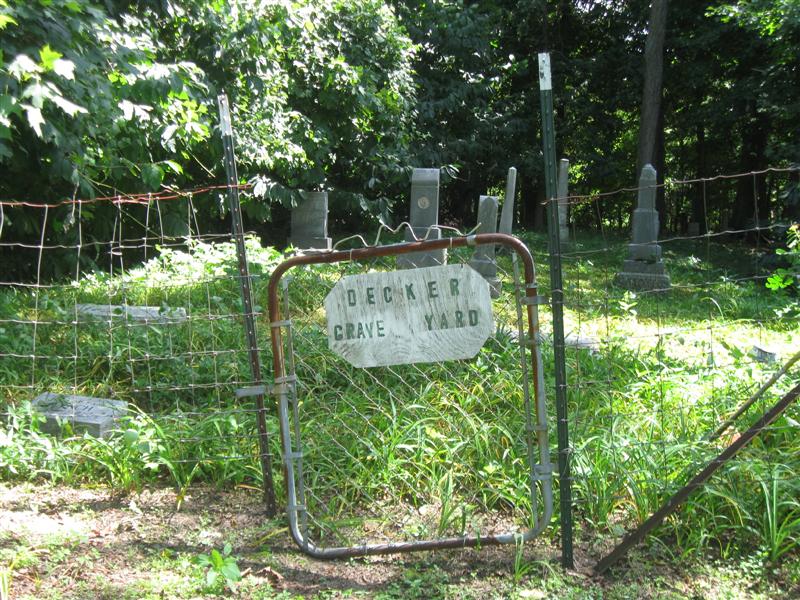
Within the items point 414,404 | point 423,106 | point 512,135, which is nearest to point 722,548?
point 414,404

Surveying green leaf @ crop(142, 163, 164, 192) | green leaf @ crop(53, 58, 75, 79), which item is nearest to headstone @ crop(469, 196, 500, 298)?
green leaf @ crop(142, 163, 164, 192)

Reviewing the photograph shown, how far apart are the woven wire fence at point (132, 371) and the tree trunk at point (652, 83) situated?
38.0 feet

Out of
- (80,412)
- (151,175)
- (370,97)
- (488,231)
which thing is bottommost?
(80,412)

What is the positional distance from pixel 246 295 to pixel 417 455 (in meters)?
1.14

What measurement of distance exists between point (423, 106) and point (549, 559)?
47.0 ft

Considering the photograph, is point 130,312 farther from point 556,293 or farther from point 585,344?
point 556,293

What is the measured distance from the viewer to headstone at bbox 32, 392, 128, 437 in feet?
12.8

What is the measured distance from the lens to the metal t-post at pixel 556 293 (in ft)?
8.71

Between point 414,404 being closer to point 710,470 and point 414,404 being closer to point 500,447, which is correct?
point 500,447

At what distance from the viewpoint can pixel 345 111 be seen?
11.8 metres

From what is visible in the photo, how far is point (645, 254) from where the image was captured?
10312mm

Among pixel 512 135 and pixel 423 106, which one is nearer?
pixel 423 106

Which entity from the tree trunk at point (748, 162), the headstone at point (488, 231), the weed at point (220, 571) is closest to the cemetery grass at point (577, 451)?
the weed at point (220, 571)

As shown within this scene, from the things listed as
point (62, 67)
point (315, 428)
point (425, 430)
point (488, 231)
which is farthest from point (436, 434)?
point (488, 231)
